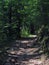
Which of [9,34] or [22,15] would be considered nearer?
[9,34]

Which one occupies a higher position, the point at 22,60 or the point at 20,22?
the point at 22,60

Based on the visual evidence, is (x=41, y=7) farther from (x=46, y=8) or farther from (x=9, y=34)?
(x=9, y=34)

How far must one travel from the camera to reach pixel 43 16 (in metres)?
15.9

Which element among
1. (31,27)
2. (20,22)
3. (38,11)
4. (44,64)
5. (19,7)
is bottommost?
(31,27)

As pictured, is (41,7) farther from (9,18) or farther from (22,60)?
(9,18)

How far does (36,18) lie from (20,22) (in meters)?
13.0

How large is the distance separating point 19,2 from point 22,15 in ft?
5.31

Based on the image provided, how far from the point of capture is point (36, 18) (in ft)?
55.3

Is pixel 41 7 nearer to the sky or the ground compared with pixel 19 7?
nearer to the sky

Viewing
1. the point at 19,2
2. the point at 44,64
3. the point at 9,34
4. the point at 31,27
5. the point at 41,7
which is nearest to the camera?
the point at 44,64

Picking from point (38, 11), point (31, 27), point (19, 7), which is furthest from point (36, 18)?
point (31, 27)

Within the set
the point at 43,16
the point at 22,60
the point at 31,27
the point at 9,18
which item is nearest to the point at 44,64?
the point at 22,60

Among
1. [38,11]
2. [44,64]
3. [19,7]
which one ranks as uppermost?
[38,11]

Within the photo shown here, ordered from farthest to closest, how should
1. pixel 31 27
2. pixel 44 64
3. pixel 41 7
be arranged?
1. pixel 31 27
2. pixel 41 7
3. pixel 44 64
